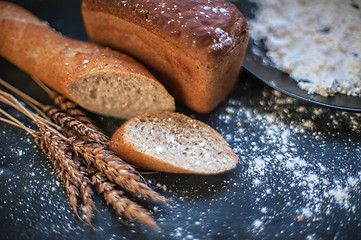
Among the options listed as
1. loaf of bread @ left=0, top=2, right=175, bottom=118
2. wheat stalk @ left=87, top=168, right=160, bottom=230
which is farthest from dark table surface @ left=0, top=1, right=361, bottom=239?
loaf of bread @ left=0, top=2, right=175, bottom=118

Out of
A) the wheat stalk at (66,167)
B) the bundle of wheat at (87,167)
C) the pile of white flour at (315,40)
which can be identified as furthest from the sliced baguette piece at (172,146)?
the pile of white flour at (315,40)

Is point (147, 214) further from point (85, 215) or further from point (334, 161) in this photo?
point (334, 161)

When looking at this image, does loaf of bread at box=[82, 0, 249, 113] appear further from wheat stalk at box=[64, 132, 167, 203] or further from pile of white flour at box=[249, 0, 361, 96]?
wheat stalk at box=[64, 132, 167, 203]

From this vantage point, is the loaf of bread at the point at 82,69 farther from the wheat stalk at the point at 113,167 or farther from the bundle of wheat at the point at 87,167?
the wheat stalk at the point at 113,167

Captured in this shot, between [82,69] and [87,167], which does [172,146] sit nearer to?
[87,167]

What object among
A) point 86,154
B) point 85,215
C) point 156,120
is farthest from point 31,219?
point 156,120
